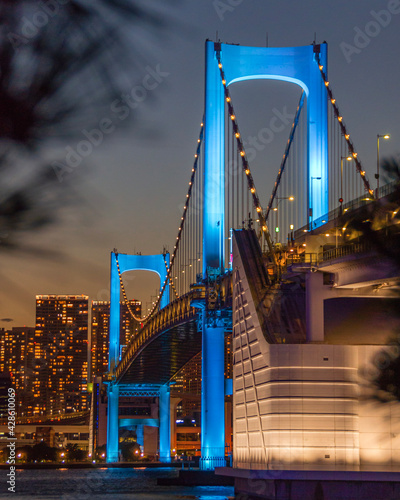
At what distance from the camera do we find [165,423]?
7594 cm

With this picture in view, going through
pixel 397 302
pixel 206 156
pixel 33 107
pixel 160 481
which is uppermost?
pixel 206 156

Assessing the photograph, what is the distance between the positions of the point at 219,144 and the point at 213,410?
35.4 feet

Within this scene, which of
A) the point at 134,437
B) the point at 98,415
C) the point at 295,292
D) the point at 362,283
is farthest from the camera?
the point at 134,437

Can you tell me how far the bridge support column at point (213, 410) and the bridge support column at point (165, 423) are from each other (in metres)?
34.8

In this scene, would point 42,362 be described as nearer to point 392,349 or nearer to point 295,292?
point 295,292

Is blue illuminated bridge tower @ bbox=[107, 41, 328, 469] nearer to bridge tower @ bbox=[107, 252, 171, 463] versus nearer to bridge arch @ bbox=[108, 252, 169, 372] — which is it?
bridge tower @ bbox=[107, 252, 171, 463]

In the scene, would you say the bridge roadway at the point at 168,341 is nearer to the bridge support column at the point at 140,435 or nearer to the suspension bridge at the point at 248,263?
the suspension bridge at the point at 248,263

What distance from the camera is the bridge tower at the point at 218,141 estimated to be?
35.7 meters

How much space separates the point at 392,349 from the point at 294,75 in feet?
111

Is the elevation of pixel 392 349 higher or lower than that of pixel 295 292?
lower

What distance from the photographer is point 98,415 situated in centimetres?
8825

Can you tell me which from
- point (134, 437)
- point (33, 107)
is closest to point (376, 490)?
point (33, 107)

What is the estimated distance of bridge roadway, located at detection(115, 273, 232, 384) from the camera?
36.7m

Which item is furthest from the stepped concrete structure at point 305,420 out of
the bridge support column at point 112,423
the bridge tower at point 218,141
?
the bridge support column at point 112,423
